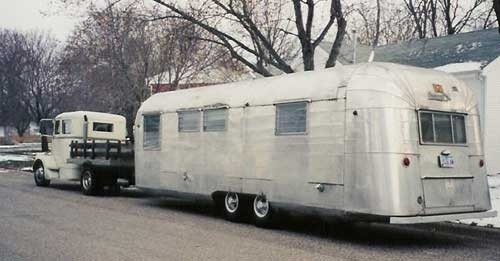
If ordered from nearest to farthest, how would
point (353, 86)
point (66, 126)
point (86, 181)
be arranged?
point (353, 86) < point (86, 181) < point (66, 126)

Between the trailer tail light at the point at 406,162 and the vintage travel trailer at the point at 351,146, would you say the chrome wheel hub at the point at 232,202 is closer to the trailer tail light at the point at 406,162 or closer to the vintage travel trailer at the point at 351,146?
the vintage travel trailer at the point at 351,146

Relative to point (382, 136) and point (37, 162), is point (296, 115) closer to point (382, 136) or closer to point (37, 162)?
point (382, 136)

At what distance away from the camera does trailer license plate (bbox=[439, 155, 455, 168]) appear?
973cm

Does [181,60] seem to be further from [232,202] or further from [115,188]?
[232,202]

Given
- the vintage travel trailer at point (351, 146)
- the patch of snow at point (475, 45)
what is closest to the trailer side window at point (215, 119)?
the vintage travel trailer at point (351, 146)

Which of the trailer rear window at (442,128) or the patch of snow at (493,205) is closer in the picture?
the trailer rear window at (442,128)

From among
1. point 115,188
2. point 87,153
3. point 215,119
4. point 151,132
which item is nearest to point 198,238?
point 215,119

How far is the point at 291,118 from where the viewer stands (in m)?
11.0

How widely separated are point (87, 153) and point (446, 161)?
11.5 meters

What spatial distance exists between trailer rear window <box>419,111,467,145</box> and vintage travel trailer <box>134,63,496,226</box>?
0.06 feet

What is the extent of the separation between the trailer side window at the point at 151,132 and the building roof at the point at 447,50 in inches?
472

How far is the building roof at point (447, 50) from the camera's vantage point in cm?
2256

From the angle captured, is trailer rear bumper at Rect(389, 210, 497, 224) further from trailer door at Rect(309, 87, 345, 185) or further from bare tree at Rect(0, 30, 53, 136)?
bare tree at Rect(0, 30, 53, 136)

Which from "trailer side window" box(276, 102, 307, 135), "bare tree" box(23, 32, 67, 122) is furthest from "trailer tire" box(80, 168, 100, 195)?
"bare tree" box(23, 32, 67, 122)
